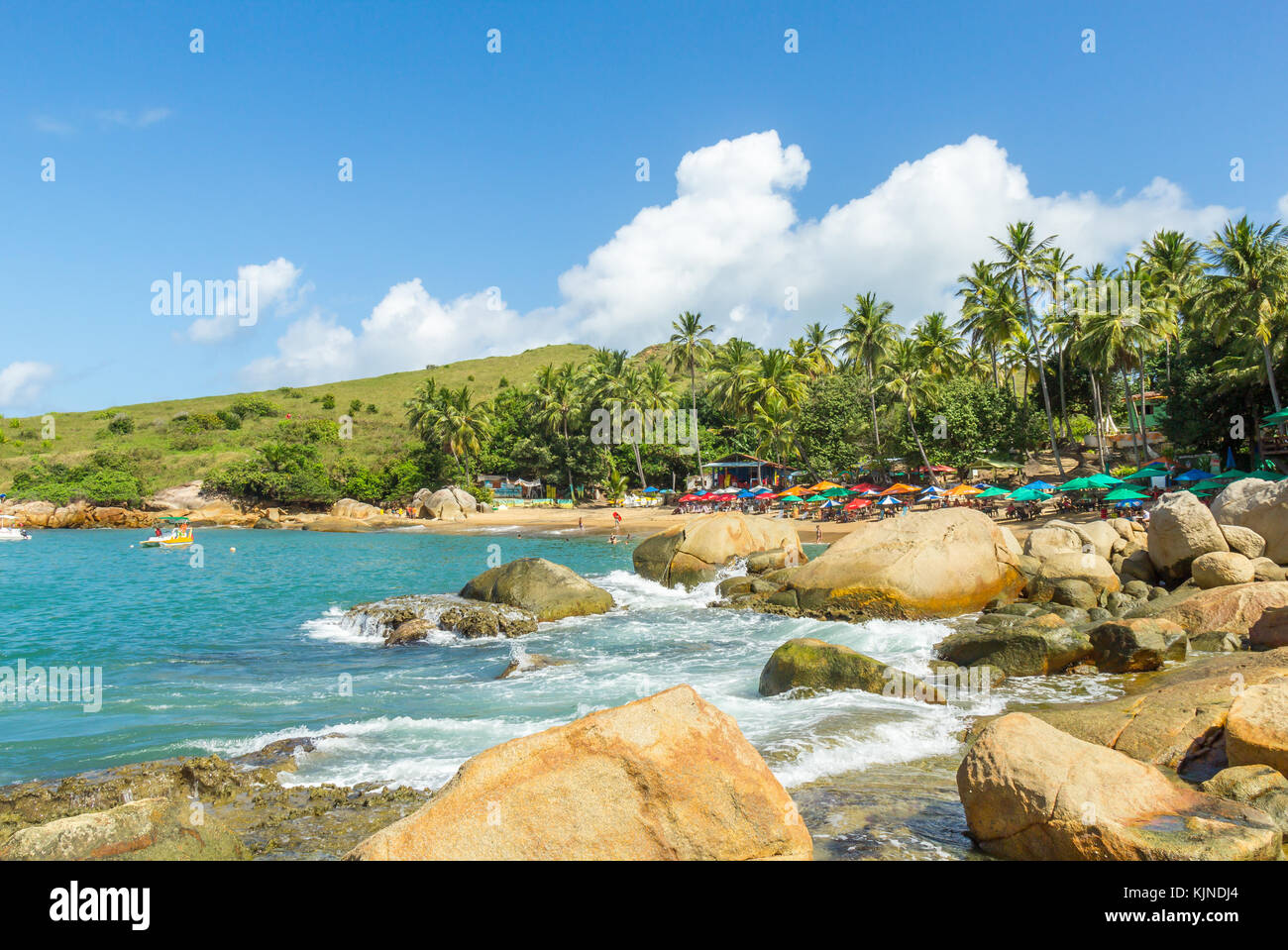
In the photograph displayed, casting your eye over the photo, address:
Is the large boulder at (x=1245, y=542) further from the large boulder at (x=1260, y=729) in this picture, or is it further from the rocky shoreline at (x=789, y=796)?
the large boulder at (x=1260, y=729)

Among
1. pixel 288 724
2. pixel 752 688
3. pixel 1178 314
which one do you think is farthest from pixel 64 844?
pixel 1178 314

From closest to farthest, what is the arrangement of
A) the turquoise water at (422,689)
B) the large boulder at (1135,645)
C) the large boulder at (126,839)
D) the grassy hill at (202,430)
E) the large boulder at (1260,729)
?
the large boulder at (126,839)
the large boulder at (1260,729)
the turquoise water at (422,689)
the large boulder at (1135,645)
the grassy hill at (202,430)

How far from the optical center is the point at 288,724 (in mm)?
13094

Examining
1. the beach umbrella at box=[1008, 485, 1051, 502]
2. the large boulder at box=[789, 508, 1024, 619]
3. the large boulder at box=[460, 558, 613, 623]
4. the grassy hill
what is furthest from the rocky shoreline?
the grassy hill

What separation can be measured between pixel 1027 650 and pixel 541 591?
535 inches

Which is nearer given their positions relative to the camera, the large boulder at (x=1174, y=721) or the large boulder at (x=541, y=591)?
the large boulder at (x=1174, y=721)

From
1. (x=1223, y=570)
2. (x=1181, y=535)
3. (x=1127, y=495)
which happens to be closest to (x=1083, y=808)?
(x=1223, y=570)

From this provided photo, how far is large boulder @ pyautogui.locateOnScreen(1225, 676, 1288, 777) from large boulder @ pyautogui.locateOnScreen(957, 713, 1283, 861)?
51.9 inches

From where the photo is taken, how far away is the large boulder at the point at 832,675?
44.4ft

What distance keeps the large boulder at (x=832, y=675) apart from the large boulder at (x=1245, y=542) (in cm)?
1221

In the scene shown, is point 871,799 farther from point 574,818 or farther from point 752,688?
point 752,688

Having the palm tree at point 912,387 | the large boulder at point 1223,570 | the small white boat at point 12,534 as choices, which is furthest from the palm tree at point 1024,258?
the small white boat at point 12,534

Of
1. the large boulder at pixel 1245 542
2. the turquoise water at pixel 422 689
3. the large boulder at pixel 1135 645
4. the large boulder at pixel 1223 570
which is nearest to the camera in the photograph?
the turquoise water at pixel 422 689
